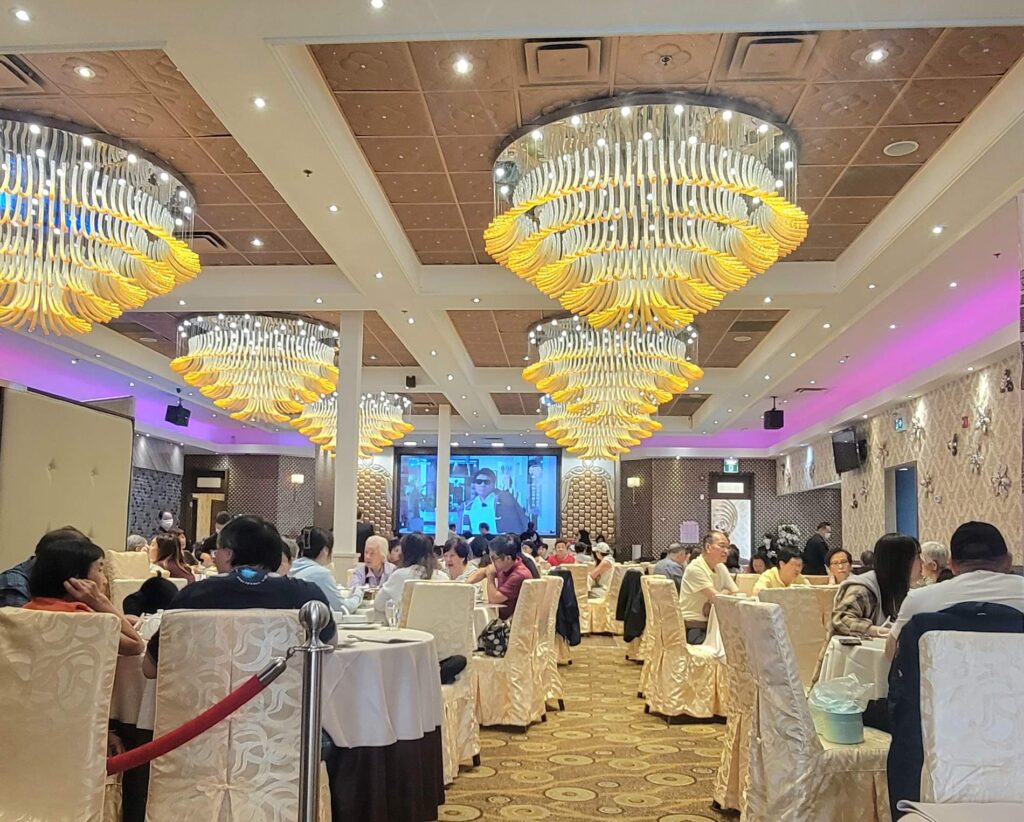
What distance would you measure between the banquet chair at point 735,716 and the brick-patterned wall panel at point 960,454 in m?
5.98

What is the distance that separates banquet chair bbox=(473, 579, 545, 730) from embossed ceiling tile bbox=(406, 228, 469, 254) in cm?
355

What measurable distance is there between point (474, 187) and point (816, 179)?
2662 millimetres

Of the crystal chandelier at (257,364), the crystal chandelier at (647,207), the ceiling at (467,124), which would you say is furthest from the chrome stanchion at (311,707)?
the crystal chandelier at (257,364)

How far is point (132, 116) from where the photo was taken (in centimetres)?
628

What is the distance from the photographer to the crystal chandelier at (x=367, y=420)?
1523cm

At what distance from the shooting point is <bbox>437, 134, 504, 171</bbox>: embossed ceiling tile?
6.50 m

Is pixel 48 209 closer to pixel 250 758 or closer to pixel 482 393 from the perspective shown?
pixel 250 758

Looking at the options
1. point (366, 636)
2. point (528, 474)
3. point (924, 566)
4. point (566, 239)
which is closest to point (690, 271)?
point (566, 239)

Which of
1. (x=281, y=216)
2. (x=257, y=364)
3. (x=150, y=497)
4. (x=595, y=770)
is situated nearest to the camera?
(x=595, y=770)

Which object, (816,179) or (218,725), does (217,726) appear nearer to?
(218,725)

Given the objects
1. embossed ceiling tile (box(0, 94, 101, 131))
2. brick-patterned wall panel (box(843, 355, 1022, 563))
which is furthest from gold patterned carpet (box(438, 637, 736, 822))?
embossed ceiling tile (box(0, 94, 101, 131))

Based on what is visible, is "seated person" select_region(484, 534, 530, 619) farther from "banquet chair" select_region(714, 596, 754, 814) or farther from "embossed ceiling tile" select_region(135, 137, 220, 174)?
"embossed ceiling tile" select_region(135, 137, 220, 174)

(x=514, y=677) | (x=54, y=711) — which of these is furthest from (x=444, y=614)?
(x=54, y=711)

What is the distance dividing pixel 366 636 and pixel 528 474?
20.4 meters
